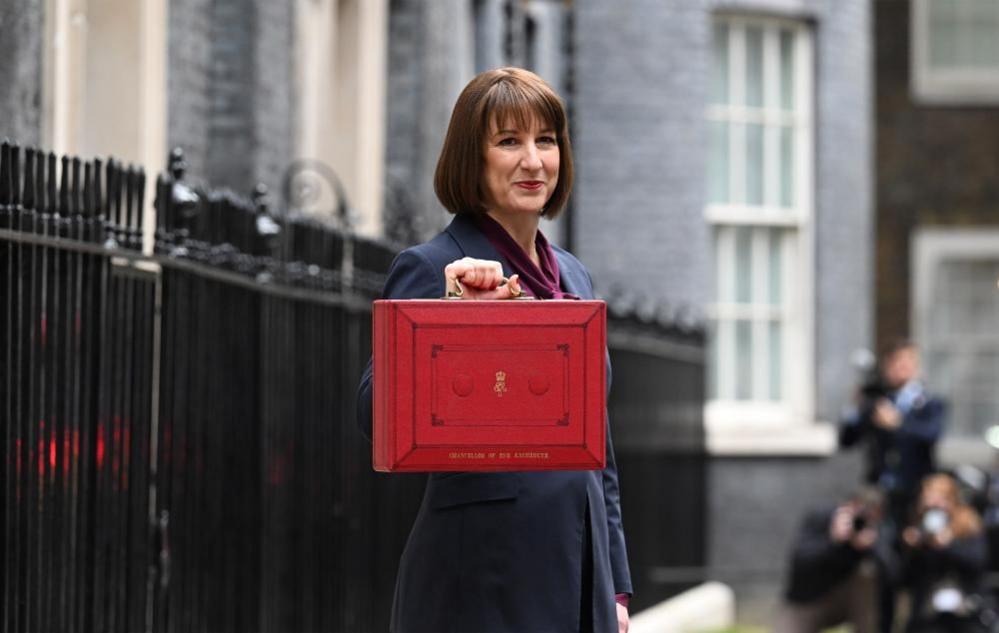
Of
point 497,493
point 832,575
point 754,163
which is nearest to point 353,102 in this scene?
point 832,575

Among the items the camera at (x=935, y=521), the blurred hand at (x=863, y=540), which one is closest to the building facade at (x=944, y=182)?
the camera at (x=935, y=521)

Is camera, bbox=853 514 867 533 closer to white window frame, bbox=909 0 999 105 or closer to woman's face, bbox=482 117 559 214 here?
woman's face, bbox=482 117 559 214

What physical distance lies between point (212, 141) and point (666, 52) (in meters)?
8.90

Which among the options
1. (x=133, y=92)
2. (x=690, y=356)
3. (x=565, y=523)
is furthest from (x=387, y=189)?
(x=565, y=523)

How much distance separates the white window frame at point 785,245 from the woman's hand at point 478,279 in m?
15.2

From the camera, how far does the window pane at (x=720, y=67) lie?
19.6 metres

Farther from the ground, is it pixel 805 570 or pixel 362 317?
pixel 362 317

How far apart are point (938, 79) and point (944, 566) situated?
530 inches

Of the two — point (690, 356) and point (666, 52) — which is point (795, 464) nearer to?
point (666, 52)

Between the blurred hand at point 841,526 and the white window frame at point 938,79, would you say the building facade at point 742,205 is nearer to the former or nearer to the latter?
the blurred hand at point 841,526

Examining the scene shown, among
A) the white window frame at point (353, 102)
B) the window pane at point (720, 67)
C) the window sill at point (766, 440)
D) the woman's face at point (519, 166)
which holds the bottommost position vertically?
the window sill at point (766, 440)

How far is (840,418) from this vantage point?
788 inches

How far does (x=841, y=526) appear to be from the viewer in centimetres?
1430

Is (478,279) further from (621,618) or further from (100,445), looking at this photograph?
(100,445)
